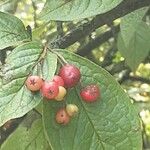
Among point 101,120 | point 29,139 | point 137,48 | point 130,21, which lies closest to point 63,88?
point 101,120

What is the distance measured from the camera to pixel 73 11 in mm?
953

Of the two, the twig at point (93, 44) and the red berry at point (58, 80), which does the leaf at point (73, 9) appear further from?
the twig at point (93, 44)

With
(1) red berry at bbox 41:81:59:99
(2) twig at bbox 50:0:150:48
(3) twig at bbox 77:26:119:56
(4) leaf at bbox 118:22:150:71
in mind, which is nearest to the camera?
(1) red berry at bbox 41:81:59:99

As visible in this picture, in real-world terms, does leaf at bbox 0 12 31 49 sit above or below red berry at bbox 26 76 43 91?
above

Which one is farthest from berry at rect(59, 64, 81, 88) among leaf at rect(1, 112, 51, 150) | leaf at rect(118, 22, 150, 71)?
leaf at rect(118, 22, 150, 71)

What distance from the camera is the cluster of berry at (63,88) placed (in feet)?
2.90

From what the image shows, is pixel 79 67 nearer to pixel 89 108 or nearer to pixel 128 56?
pixel 89 108

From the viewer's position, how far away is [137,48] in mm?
1605

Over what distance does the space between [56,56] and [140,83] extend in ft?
4.15

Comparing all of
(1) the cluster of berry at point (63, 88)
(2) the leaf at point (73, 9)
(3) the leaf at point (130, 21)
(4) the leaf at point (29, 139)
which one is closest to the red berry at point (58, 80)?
(1) the cluster of berry at point (63, 88)

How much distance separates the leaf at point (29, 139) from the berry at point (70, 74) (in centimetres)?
24

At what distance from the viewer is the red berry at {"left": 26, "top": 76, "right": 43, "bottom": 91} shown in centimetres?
88

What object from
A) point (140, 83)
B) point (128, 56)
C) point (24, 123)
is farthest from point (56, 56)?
point (140, 83)

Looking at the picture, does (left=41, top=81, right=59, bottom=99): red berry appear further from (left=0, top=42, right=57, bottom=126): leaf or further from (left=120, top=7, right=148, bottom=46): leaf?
(left=120, top=7, right=148, bottom=46): leaf
